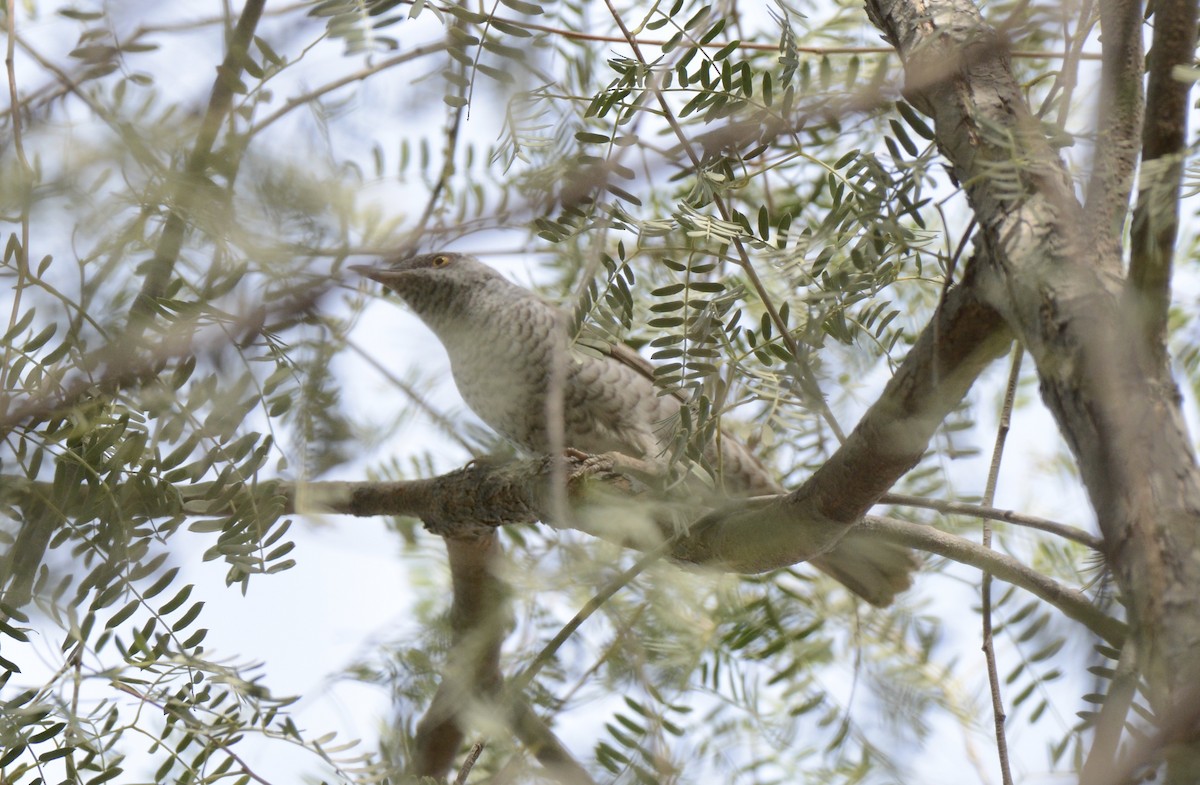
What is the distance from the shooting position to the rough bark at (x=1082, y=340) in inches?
29.4

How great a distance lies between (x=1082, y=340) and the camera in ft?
3.02

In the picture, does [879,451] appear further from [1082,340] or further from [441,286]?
[441,286]

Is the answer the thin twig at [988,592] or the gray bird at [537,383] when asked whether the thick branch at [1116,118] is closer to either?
the thin twig at [988,592]

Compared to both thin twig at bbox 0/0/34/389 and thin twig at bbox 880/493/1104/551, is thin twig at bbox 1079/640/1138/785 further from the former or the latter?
thin twig at bbox 0/0/34/389

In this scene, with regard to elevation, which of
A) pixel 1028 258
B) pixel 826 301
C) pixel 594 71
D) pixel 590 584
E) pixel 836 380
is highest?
pixel 594 71

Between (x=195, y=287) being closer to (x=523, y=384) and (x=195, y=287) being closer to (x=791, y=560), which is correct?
(x=791, y=560)

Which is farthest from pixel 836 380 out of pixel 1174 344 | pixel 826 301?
pixel 1174 344

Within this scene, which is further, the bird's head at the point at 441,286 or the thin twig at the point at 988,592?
the bird's head at the point at 441,286

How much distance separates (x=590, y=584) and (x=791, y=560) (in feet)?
2.31

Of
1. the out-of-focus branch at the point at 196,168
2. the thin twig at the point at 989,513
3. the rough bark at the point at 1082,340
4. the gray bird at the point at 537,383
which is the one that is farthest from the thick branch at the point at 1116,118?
the gray bird at the point at 537,383

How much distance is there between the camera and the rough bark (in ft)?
2.45

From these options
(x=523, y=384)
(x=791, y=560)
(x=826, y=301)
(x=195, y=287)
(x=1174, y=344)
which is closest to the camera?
(x=826, y=301)

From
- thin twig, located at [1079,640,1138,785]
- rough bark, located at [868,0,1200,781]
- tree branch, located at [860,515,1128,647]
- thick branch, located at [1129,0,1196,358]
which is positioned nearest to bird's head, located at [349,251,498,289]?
tree branch, located at [860,515,1128,647]

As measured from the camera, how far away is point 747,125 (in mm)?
1388
